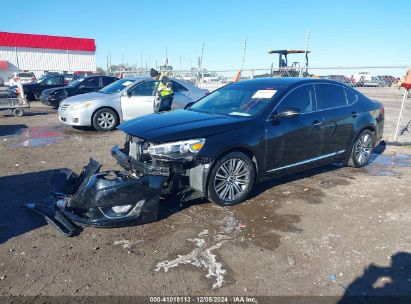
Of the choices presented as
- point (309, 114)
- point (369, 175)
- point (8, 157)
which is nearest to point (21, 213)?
point (8, 157)

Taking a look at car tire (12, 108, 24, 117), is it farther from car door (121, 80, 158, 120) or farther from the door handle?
the door handle

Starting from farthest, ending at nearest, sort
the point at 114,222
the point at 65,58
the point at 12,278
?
the point at 65,58 < the point at 114,222 < the point at 12,278

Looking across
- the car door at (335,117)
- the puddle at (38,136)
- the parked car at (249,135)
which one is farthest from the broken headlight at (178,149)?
the puddle at (38,136)

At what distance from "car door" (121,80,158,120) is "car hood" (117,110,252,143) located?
4962 millimetres

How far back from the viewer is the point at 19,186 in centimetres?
519

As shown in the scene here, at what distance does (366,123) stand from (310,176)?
4.77 feet

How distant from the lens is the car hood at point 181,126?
13.6ft

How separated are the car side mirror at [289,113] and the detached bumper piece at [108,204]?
1916mm

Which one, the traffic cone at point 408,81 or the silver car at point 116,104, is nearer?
the traffic cone at point 408,81

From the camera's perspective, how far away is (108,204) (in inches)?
144

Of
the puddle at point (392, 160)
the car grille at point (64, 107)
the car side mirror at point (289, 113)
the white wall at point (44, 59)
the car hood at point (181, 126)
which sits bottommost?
the puddle at point (392, 160)

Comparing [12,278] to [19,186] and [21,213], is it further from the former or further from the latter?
[19,186]

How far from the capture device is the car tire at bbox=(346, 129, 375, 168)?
20.3 ft

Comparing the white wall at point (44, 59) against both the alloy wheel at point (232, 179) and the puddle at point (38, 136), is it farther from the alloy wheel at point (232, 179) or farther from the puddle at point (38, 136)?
the alloy wheel at point (232, 179)
